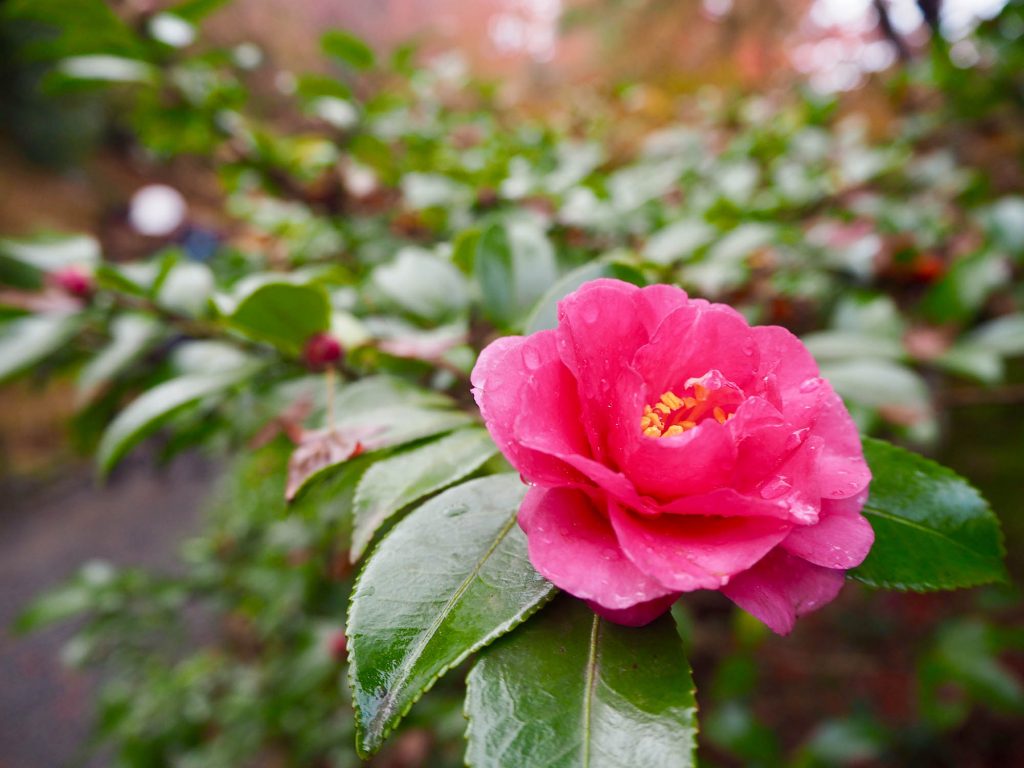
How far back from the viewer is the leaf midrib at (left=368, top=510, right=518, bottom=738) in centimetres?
30

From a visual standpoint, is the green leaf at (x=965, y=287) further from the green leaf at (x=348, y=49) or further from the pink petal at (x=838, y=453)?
the green leaf at (x=348, y=49)

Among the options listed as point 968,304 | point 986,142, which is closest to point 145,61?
point 968,304

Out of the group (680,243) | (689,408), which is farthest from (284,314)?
(680,243)

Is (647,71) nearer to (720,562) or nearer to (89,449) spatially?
(89,449)

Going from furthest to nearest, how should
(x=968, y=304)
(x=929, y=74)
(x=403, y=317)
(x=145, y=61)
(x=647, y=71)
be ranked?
(x=647, y=71) → (x=929, y=74) → (x=145, y=61) → (x=968, y=304) → (x=403, y=317)

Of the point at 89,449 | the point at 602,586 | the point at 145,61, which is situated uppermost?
the point at 145,61

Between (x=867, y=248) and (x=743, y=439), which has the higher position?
(x=743, y=439)

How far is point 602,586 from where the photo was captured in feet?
0.99

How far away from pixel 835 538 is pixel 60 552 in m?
4.98

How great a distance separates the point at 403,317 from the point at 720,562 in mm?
531

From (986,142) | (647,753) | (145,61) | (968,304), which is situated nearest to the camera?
(647,753)

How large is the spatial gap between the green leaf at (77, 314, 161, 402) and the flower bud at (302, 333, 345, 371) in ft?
0.85

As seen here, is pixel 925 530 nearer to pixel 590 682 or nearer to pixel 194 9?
pixel 590 682

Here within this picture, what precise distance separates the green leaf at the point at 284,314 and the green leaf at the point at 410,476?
194 millimetres
